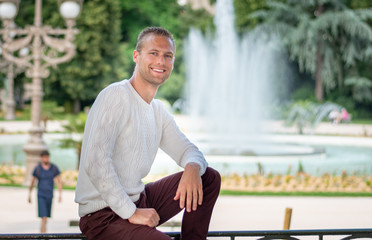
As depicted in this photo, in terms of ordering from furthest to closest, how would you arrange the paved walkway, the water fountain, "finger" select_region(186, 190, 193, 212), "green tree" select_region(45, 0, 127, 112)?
"green tree" select_region(45, 0, 127, 112) < the water fountain < the paved walkway < "finger" select_region(186, 190, 193, 212)

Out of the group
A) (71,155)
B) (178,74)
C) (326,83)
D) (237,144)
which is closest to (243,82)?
(237,144)

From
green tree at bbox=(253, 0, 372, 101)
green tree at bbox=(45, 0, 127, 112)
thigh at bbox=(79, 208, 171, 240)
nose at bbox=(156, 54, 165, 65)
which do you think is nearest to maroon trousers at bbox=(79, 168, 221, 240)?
thigh at bbox=(79, 208, 171, 240)

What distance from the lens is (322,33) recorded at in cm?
3503

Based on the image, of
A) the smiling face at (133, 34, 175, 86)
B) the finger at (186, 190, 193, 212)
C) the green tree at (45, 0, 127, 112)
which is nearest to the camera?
the finger at (186, 190, 193, 212)

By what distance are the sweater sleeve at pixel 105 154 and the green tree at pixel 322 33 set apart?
32.2 meters

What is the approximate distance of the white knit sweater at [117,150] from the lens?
2.18 metres

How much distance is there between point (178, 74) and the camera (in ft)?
144

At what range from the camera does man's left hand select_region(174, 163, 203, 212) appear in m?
2.32

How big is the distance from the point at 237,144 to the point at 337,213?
29.9ft

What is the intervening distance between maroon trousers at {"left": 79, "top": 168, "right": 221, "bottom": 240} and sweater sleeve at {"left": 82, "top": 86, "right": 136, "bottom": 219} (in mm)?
72

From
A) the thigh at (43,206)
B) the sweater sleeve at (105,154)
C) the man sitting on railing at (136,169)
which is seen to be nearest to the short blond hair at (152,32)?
the man sitting on railing at (136,169)

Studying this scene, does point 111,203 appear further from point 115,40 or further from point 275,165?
point 115,40

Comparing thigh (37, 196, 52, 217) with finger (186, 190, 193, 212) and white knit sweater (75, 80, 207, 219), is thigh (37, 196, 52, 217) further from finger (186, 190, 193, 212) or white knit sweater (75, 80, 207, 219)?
finger (186, 190, 193, 212)

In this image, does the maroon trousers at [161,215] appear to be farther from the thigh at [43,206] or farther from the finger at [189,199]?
the thigh at [43,206]
